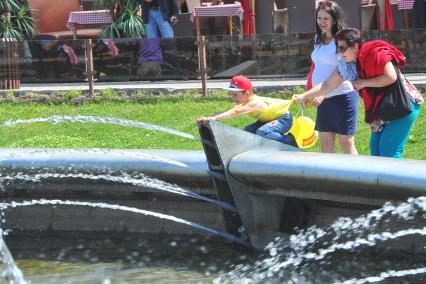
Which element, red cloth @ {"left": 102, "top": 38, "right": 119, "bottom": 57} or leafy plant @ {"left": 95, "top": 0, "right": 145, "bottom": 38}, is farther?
leafy plant @ {"left": 95, "top": 0, "right": 145, "bottom": 38}

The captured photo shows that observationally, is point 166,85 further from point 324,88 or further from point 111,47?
point 324,88

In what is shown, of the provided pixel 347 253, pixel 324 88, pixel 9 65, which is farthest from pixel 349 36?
pixel 9 65

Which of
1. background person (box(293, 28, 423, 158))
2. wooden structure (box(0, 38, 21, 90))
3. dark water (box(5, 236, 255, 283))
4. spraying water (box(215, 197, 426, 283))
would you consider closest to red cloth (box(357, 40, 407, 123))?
background person (box(293, 28, 423, 158))

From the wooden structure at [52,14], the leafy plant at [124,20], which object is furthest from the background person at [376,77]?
the wooden structure at [52,14]

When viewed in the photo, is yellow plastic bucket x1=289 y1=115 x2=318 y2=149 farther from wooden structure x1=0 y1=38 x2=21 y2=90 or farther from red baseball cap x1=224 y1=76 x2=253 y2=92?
wooden structure x1=0 y1=38 x2=21 y2=90

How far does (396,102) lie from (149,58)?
6938mm

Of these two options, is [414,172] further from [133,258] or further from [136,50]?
[136,50]

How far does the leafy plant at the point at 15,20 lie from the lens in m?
16.5

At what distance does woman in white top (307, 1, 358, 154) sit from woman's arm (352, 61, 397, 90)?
0.54m

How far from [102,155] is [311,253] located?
4.82 feet

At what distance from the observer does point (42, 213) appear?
7.77 m

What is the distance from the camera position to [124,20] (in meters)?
16.1

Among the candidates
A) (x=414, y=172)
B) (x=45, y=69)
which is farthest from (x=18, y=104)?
(x=414, y=172)

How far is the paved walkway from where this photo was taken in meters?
12.9
